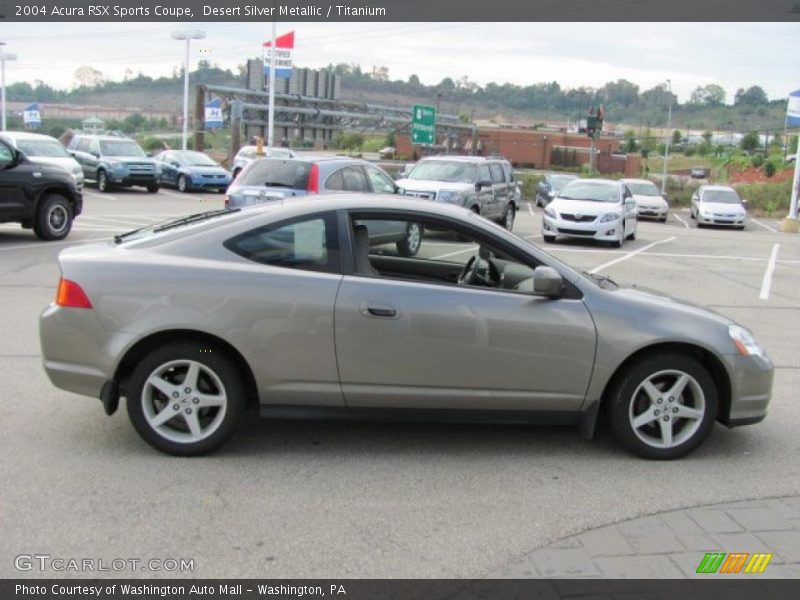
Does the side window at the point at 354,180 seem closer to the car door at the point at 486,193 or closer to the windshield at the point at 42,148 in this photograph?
the car door at the point at 486,193

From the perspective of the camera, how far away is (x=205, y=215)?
5.59 m

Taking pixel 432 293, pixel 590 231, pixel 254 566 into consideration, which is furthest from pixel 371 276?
pixel 590 231

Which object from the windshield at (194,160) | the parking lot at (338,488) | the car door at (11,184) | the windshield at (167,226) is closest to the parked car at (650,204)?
the windshield at (194,160)

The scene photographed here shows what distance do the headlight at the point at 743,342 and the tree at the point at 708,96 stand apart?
532 feet

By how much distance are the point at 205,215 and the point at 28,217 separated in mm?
9855

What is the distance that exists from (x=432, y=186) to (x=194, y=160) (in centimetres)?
1657

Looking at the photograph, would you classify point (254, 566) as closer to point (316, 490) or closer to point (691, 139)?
point (316, 490)

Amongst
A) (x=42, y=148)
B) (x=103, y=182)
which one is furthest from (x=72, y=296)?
(x=103, y=182)

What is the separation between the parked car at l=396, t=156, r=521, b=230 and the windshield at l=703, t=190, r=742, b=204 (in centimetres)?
1344

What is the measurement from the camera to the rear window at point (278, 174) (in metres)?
13.3

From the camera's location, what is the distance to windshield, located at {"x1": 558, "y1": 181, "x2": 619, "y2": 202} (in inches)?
781

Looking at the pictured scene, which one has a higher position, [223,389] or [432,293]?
[432,293]

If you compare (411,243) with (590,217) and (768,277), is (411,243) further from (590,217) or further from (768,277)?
(590,217)
